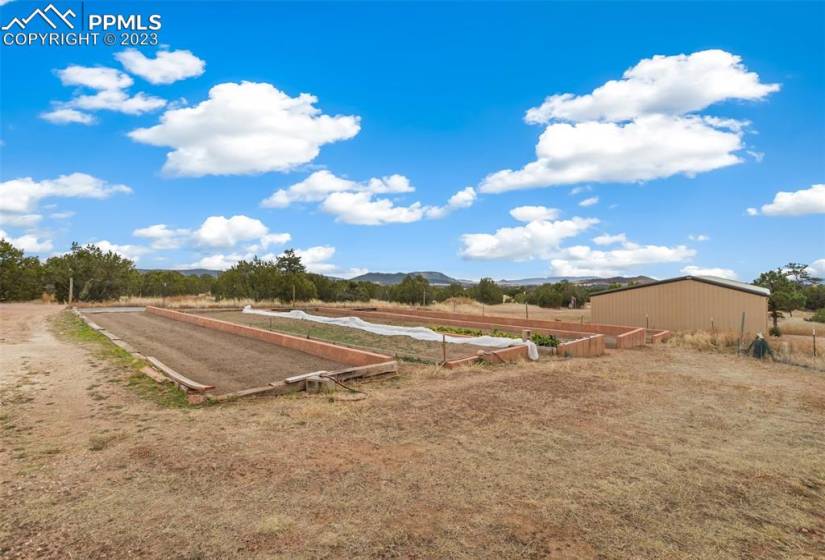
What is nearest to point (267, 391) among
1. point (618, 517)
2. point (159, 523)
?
point (159, 523)

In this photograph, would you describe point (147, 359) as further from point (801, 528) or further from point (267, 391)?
point (801, 528)

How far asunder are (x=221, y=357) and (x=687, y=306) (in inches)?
687

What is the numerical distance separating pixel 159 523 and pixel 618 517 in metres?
3.54

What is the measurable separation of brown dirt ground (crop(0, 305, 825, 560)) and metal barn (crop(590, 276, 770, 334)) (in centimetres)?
1125

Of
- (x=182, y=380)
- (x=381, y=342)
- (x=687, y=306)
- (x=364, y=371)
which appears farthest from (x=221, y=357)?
(x=687, y=306)

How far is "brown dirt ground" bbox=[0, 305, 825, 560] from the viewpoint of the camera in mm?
3334

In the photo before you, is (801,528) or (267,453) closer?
(801,528)

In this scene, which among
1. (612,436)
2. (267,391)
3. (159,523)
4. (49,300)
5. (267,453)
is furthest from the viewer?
(49,300)

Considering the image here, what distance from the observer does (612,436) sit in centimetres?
577

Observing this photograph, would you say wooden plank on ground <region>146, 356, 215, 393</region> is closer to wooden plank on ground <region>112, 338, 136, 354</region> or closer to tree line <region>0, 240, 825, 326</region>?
wooden plank on ground <region>112, 338, 136, 354</region>

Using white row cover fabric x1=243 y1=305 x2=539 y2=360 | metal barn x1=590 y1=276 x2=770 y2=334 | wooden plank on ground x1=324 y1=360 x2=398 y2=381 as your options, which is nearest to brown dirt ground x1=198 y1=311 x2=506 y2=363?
white row cover fabric x1=243 y1=305 x2=539 y2=360

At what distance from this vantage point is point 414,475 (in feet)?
14.7

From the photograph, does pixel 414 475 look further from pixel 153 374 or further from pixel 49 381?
pixel 49 381

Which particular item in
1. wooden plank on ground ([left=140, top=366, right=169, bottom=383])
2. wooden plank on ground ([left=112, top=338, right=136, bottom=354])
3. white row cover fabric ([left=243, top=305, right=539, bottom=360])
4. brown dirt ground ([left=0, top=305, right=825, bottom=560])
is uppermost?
white row cover fabric ([left=243, top=305, right=539, bottom=360])
